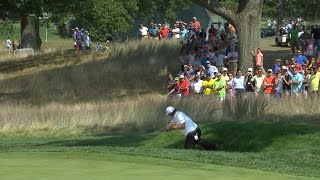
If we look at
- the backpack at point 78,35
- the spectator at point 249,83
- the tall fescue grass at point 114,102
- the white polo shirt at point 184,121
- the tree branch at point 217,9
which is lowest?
the tall fescue grass at point 114,102

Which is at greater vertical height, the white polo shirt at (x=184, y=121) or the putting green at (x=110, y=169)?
the putting green at (x=110, y=169)

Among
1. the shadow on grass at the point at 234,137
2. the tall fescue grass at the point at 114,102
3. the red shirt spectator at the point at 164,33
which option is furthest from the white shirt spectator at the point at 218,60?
the red shirt spectator at the point at 164,33

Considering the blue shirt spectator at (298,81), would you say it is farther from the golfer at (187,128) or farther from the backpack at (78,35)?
the backpack at (78,35)

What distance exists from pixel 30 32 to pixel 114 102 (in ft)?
76.8

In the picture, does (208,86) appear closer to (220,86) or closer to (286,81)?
(220,86)

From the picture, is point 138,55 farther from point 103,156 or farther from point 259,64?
point 103,156

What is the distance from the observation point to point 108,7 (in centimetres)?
4303

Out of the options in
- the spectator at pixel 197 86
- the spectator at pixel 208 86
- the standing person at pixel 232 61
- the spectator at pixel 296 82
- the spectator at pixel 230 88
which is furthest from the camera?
the standing person at pixel 232 61

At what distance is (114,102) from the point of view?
88.4ft

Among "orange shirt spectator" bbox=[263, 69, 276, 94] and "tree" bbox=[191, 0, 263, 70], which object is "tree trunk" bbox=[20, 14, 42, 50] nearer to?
"tree" bbox=[191, 0, 263, 70]

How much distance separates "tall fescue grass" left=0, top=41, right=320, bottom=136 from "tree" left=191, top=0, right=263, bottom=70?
3848 mm

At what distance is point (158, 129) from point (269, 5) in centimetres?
5562

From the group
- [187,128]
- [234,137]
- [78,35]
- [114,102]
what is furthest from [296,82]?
[78,35]

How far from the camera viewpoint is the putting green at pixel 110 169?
9.11m
